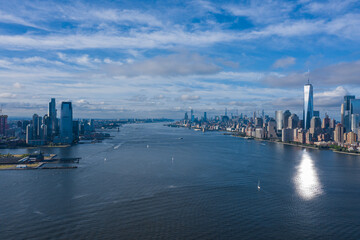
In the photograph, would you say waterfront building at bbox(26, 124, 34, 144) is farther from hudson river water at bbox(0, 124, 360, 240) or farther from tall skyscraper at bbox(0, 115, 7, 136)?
hudson river water at bbox(0, 124, 360, 240)

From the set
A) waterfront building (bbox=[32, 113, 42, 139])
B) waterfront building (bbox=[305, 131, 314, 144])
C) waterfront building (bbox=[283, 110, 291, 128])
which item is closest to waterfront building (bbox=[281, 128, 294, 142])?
waterfront building (bbox=[305, 131, 314, 144])

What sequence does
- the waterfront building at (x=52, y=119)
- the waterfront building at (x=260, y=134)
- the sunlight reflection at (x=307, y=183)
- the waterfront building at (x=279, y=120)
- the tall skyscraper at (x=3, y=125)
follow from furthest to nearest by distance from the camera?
the waterfront building at (x=279, y=120)
the waterfront building at (x=260, y=134)
the tall skyscraper at (x=3, y=125)
the waterfront building at (x=52, y=119)
the sunlight reflection at (x=307, y=183)

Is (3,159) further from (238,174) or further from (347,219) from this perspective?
(347,219)

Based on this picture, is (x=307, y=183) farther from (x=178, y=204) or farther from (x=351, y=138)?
(x=351, y=138)

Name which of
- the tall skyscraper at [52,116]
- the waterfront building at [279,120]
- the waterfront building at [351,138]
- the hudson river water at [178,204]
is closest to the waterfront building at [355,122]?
the waterfront building at [351,138]

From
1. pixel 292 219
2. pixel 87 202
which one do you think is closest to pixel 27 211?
pixel 87 202

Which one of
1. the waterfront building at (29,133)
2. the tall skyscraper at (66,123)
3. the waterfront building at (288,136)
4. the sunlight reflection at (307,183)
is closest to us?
the sunlight reflection at (307,183)

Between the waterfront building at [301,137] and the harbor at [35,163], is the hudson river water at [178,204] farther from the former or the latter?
the waterfront building at [301,137]
